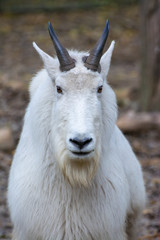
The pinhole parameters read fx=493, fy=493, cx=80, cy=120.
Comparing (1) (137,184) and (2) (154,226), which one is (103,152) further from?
(2) (154,226)

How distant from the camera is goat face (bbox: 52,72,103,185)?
4.56m

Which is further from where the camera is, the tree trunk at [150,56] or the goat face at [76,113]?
the tree trunk at [150,56]

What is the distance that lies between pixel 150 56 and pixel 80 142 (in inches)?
292

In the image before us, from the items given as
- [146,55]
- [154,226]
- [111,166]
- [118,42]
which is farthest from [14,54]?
[111,166]

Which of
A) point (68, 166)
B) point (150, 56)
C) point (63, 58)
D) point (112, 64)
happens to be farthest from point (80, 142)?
point (112, 64)

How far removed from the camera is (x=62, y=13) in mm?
20562

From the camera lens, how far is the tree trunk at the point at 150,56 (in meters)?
11.2

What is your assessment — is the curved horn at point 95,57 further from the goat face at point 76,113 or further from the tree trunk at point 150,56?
the tree trunk at point 150,56

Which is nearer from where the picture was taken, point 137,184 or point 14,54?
point 137,184

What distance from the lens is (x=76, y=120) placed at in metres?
4.55

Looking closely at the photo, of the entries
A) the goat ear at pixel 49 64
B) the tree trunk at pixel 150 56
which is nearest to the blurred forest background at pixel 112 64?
the tree trunk at pixel 150 56

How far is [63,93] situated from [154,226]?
11.1 feet

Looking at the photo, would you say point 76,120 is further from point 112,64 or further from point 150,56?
point 112,64

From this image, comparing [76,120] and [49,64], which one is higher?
[49,64]
